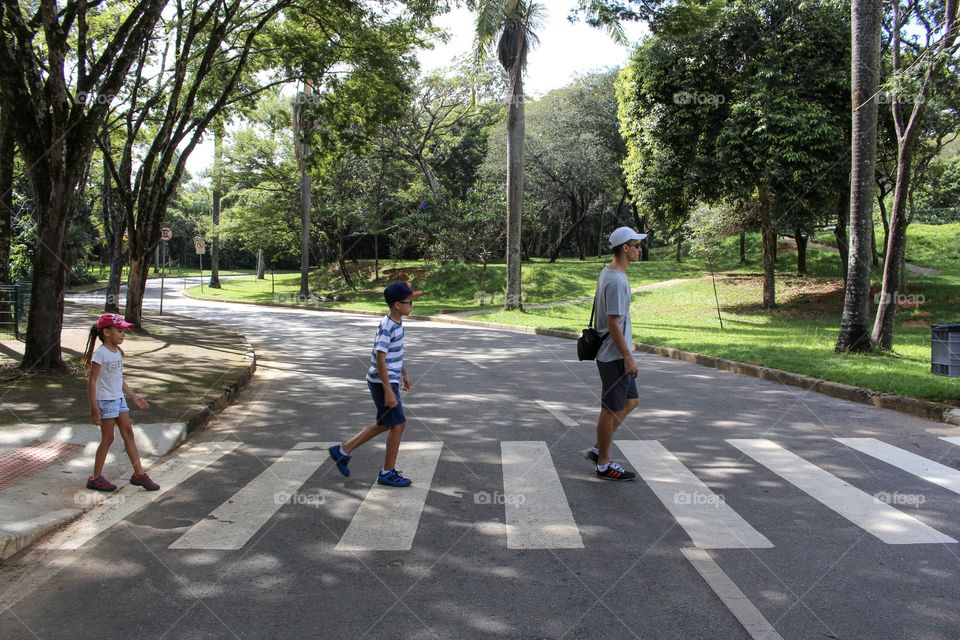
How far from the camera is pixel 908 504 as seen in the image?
5180 mm

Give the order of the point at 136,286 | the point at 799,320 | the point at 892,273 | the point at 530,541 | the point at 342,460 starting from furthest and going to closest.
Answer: the point at 799,320 < the point at 136,286 < the point at 892,273 < the point at 342,460 < the point at 530,541

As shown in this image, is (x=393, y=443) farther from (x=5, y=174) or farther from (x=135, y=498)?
(x=5, y=174)

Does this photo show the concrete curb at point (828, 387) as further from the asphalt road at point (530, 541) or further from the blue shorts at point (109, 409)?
the blue shorts at point (109, 409)

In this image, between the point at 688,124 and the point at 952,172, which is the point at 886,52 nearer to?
the point at 688,124

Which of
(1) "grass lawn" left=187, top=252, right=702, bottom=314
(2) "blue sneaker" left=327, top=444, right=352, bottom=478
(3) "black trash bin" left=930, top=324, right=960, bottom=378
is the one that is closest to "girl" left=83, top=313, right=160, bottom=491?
(2) "blue sneaker" left=327, top=444, right=352, bottom=478

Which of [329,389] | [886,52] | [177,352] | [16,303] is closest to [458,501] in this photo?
[329,389]

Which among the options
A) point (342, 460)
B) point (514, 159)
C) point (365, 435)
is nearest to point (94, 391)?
point (342, 460)

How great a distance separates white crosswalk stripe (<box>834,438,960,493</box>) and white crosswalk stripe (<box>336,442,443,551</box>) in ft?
13.4

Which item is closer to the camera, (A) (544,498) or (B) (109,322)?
(A) (544,498)

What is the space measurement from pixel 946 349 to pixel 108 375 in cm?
834

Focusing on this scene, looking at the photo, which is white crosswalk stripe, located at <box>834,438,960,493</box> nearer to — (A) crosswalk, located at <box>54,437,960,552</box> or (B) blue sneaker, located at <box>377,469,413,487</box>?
(A) crosswalk, located at <box>54,437,960,552</box>

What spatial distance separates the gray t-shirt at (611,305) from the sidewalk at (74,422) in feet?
13.5

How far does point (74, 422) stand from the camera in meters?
7.80

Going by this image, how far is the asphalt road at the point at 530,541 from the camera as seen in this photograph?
139 inches
